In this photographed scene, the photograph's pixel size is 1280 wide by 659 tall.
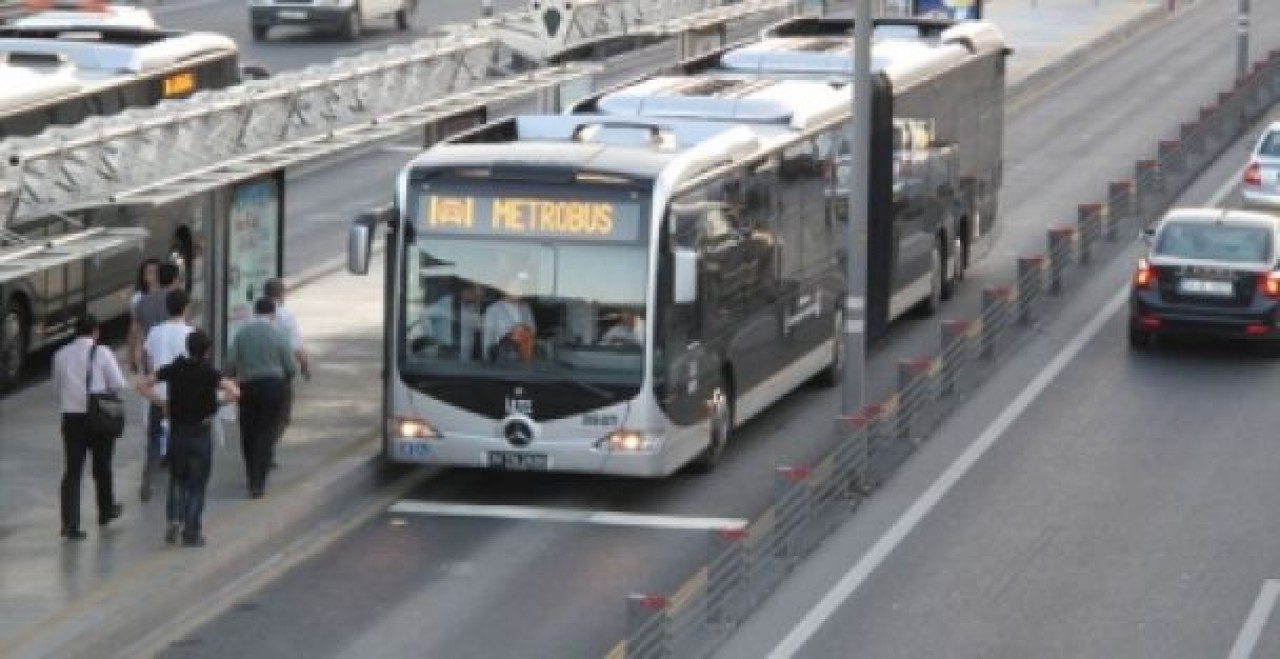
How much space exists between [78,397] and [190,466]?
1.09 meters

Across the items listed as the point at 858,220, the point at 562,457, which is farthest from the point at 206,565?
the point at 858,220

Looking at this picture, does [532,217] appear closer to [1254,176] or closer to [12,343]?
[12,343]

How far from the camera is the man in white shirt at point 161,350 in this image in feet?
81.0

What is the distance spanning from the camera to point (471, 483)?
2705cm

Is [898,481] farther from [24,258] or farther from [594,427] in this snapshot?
[24,258]

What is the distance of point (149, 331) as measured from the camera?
86.4ft

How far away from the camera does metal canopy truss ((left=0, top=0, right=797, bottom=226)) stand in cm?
2530

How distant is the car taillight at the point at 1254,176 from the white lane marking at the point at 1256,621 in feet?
61.8

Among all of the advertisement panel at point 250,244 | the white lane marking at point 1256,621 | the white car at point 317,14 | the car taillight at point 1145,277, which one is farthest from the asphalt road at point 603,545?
the white car at point 317,14

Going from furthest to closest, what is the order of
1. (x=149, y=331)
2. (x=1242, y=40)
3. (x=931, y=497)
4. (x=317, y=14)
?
(x=317, y=14) < (x=1242, y=40) < (x=931, y=497) < (x=149, y=331)

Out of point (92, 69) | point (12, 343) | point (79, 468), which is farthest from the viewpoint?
point (92, 69)

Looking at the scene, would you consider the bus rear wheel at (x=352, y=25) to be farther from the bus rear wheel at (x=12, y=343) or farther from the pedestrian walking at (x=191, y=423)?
the pedestrian walking at (x=191, y=423)

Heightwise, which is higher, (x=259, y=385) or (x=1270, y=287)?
(x=259, y=385)

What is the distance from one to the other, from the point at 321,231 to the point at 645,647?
867 inches
